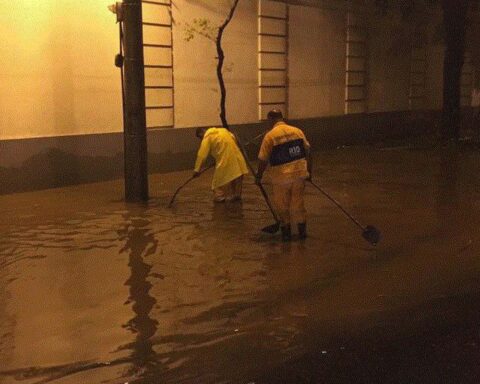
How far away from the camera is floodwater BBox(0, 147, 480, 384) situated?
14.7 ft

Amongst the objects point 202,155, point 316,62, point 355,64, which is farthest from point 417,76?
point 202,155

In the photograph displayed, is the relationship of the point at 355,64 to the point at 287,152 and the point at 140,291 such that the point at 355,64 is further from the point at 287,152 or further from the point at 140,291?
the point at 140,291

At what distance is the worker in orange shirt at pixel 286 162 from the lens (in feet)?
25.1

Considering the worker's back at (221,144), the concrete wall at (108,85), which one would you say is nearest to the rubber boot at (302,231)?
the worker's back at (221,144)

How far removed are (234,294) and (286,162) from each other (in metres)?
2.12

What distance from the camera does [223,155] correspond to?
10.4 metres

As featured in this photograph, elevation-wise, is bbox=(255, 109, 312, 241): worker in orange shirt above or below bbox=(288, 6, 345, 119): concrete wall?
below

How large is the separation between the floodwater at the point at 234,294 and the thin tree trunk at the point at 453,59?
34.2 feet

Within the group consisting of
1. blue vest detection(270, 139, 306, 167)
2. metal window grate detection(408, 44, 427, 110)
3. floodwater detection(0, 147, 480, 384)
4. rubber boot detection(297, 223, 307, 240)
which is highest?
metal window grate detection(408, 44, 427, 110)

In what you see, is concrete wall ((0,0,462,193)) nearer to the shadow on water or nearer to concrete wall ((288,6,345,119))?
concrete wall ((288,6,345,119))

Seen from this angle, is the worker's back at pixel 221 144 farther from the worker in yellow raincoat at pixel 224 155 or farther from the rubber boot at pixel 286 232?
the rubber boot at pixel 286 232

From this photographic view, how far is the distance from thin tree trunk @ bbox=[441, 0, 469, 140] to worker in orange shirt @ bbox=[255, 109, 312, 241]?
13.7m

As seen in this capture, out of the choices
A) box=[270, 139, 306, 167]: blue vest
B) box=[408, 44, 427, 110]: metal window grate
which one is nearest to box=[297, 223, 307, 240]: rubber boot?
box=[270, 139, 306, 167]: blue vest

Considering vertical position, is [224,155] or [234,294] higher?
[224,155]
